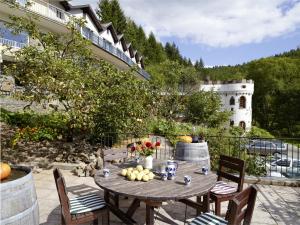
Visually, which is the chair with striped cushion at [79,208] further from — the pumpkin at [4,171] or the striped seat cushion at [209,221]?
the striped seat cushion at [209,221]

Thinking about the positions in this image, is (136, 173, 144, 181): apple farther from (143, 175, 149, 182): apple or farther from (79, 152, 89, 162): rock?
(79, 152, 89, 162): rock

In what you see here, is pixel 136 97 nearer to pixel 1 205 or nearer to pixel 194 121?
pixel 1 205

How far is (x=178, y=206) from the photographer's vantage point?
5.40 meters

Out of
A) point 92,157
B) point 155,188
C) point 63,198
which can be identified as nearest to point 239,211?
point 155,188

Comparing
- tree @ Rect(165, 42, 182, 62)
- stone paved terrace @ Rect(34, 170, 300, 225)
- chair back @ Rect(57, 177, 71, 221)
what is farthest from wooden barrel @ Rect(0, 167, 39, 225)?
tree @ Rect(165, 42, 182, 62)

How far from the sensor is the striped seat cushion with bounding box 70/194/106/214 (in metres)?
3.77

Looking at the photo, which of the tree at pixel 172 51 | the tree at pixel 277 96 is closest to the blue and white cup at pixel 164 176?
the tree at pixel 277 96

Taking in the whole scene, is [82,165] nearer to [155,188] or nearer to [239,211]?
[155,188]

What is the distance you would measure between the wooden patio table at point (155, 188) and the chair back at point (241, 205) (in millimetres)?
616

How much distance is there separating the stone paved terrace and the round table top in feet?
3.39

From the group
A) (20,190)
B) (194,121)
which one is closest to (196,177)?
(20,190)

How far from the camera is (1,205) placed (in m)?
2.49

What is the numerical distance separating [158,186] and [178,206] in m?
1.90

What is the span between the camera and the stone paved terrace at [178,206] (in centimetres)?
480
